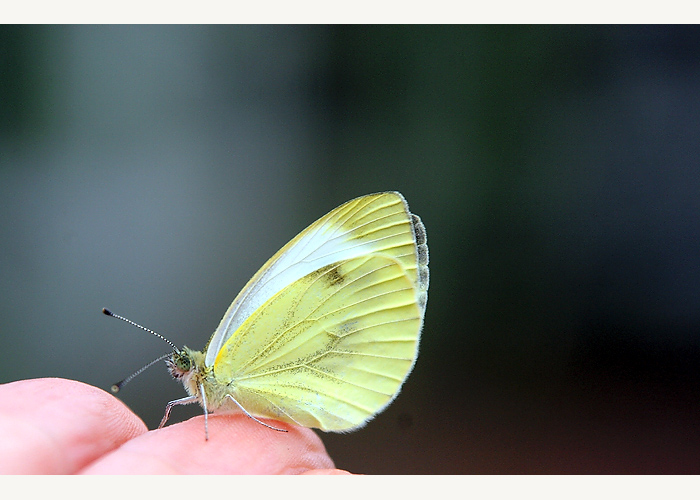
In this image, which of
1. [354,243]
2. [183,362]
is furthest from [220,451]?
[354,243]

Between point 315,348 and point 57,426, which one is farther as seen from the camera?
point 315,348

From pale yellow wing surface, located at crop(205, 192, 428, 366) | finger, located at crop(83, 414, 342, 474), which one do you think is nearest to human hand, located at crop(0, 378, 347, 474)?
finger, located at crop(83, 414, 342, 474)

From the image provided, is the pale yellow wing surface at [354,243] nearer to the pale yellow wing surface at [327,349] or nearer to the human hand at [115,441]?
the pale yellow wing surface at [327,349]

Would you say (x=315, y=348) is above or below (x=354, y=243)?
below

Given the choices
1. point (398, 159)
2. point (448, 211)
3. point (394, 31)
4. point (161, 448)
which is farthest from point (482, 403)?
point (161, 448)

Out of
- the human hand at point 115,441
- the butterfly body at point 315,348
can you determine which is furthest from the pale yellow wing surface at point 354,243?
the human hand at point 115,441

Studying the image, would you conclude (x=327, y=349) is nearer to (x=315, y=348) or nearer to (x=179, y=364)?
(x=315, y=348)

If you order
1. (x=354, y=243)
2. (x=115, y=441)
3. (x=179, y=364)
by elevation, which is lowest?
(x=115, y=441)
